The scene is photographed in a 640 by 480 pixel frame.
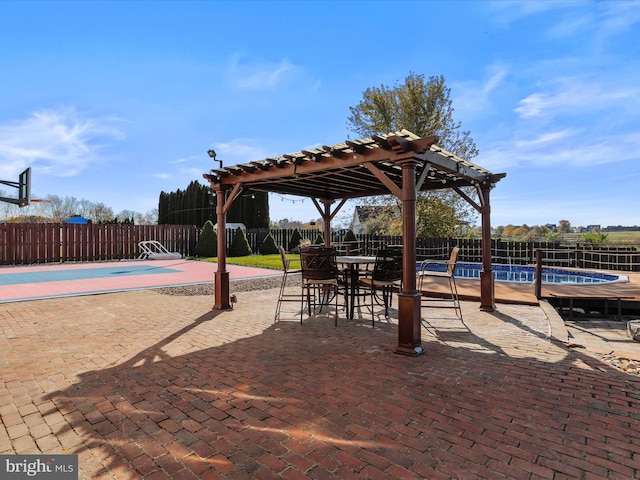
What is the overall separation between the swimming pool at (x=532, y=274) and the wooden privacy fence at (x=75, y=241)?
14.4 meters

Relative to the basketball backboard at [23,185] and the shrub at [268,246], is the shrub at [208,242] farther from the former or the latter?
the basketball backboard at [23,185]

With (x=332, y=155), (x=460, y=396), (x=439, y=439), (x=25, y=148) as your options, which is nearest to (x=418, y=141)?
(x=332, y=155)

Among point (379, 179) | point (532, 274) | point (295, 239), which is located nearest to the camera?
point (379, 179)

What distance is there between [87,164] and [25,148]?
33.5ft

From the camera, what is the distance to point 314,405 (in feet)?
8.26

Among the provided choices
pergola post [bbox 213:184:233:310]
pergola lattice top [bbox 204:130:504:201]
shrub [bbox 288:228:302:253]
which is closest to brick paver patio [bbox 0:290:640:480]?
pergola post [bbox 213:184:233:310]

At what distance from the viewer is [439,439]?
2.07 meters

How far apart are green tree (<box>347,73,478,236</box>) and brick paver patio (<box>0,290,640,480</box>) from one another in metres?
12.3

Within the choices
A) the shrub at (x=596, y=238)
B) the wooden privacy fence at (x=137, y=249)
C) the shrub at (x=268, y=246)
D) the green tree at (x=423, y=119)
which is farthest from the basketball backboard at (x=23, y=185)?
the shrub at (x=596, y=238)

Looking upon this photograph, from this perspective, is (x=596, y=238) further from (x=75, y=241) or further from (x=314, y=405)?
(x=75, y=241)

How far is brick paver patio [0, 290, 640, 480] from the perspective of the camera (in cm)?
185

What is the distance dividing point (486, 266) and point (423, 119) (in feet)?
38.2

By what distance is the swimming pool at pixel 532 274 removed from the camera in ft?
35.4

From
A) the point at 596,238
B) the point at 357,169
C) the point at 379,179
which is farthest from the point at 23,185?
the point at 596,238
